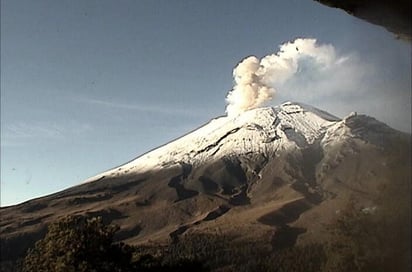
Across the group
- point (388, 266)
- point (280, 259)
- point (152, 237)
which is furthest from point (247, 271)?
point (388, 266)

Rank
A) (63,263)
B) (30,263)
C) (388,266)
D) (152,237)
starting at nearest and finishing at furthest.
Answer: (388,266) → (63,263) → (30,263) → (152,237)

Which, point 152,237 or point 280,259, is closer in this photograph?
point 280,259

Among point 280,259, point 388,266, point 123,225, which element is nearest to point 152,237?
point 123,225

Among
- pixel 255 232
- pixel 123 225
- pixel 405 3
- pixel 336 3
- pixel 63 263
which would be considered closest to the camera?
pixel 405 3

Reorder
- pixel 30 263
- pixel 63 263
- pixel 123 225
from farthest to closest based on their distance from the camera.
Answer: pixel 123 225, pixel 30 263, pixel 63 263

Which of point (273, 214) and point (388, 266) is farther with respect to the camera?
point (273, 214)

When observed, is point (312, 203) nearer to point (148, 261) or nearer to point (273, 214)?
point (273, 214)

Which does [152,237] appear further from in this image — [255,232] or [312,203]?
[312,203]

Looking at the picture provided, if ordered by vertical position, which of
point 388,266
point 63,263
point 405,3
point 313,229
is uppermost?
point 405,3

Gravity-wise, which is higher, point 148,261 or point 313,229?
point 148,261
